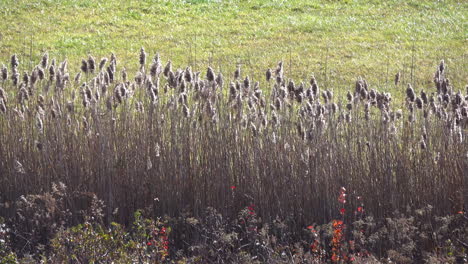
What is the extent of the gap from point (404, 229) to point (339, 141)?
2.83 feet

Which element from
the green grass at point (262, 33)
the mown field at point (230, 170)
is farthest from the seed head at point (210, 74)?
the green grass at point (262, 33)

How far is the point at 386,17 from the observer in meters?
16.2

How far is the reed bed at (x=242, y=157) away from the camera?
15.3ft

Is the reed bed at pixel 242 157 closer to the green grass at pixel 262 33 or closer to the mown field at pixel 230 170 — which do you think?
the mown field at pixel 230 170

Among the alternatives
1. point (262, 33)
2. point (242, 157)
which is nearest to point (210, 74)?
point (242, 157)

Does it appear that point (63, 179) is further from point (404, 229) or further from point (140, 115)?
point (404, 229)

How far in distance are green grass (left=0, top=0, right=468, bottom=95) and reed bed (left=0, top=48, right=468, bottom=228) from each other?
612 cm

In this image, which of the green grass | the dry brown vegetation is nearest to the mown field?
the dry brown vegetation

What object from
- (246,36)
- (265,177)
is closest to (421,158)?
(265,177)

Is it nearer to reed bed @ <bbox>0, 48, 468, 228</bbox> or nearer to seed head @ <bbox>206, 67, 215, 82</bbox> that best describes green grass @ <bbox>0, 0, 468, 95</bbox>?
reed bed @ <bbox>0, 48, 468, 228</bbox>

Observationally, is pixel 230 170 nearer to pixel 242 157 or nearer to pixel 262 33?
pixel 242 157

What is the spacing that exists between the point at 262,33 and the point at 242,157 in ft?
32.9

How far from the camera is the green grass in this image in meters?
12.0

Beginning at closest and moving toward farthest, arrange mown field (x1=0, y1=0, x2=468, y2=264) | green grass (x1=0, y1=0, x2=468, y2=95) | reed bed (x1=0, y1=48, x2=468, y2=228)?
mown field (x1=0, y1=0, x2=468, y2=264), reed bed (x1=0, y1=48, x2=468, y2=228), green grass (x1=0, y1=0, x2=468, y2=95)
